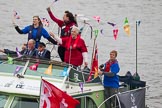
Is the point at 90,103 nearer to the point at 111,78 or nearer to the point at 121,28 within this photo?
the point at 111,78

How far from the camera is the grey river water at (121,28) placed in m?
24.7

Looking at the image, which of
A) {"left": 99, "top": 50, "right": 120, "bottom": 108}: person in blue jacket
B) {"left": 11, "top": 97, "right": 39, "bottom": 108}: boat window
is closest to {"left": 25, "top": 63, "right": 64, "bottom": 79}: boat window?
{"left": 11, "top": 97, "right": 39, "bottom": 108}: boat window

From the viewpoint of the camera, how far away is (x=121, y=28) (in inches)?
1257

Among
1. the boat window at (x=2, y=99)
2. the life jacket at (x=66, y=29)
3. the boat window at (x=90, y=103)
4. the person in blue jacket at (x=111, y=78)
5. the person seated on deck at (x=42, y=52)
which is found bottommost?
the boat window at (x=90, y=103)

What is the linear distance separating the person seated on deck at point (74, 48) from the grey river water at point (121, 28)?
25.0 ft

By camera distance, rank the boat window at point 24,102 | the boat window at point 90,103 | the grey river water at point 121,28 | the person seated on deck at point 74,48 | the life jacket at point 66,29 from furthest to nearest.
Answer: the grey river water at point 121,28 → the life jacket at point 66,29 → the person seated on deck at point 74,48 → the boat window at point 90,103 → the boat window at point 24,102

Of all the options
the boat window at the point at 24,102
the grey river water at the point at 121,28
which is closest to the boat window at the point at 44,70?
the boat window at the point at 24,102

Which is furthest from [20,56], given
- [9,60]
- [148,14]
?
[148,14]

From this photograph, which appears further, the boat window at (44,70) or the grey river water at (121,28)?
the grey river water at (121,28)

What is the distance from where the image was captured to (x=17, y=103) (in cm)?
1077

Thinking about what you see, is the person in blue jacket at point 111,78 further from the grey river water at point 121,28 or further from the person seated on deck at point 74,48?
the grey river water at point 121,28

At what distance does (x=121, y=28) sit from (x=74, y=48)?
19.8 meters

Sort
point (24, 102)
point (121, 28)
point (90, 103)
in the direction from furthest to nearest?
point (121, 28) → point (90, 103) → point (24, 102)

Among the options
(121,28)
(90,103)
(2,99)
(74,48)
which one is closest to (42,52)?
(74,48)
